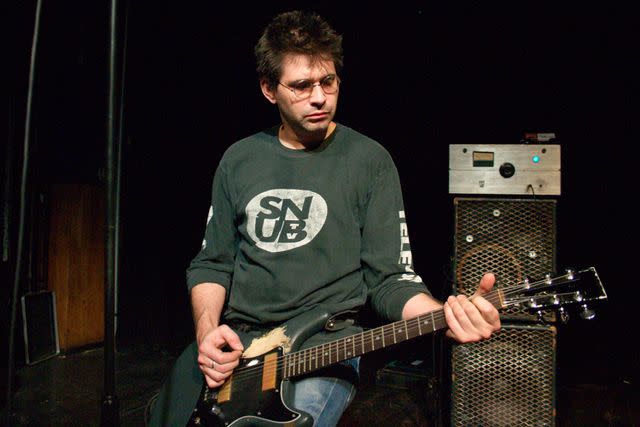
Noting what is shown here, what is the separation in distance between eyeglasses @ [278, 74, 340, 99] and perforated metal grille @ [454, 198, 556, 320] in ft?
3.67

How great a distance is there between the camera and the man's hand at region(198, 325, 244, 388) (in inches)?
58.4

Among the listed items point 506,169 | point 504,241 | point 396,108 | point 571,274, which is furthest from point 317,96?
point 396,108

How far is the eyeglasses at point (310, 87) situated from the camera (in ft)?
5.52

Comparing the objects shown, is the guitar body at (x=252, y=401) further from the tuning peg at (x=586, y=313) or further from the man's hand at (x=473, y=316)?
the tuning peg at (x=586, y=313)

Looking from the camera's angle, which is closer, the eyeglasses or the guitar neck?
the guitar neck

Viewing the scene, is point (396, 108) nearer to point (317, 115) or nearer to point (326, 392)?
point (317, 115)

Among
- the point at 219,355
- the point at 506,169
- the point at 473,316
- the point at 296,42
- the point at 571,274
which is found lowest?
the point at 219,355

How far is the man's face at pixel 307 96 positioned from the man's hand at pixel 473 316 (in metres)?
0.72

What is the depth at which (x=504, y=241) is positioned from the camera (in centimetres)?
254

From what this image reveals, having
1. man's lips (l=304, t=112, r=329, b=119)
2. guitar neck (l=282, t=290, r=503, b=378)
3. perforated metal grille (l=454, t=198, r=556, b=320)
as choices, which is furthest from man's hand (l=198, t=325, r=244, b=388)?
perforated metal grille (l=454, t=198, r=556, b=320)

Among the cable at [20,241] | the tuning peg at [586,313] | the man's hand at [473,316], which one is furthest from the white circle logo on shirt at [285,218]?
the tuning peg at [586,313]

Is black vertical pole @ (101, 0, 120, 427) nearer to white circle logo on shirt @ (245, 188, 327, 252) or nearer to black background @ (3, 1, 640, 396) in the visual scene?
white circle logo on shirt @ (245, 188, 327, 252)

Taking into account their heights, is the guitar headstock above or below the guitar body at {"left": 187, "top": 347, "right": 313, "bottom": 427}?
above

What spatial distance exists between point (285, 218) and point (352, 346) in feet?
1.59
